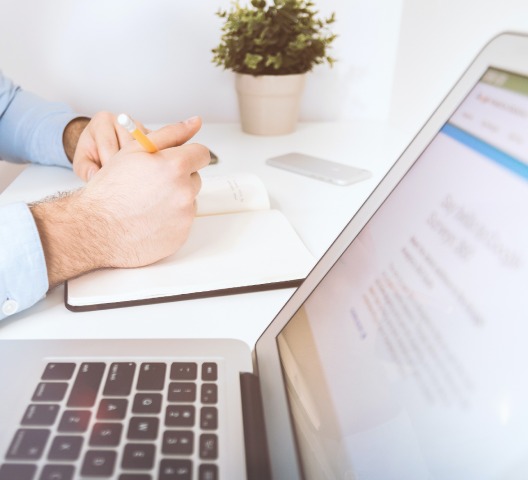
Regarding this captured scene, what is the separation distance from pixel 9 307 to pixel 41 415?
0.17 m

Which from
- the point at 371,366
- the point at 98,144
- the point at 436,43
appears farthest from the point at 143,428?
the point at 436,43

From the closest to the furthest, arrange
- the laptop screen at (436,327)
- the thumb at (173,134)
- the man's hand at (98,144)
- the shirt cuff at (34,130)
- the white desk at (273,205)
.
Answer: the laptop screen at (436,327), the white desk at (273,205), the thumb at (173,134), the man's hand at (98,144), the shirt cuff at (34,130)

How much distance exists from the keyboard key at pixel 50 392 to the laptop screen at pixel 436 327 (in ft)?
0.50

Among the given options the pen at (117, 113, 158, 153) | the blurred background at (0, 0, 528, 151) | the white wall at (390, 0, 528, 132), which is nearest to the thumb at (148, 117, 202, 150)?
the pen at (117, 113, 158, 153)

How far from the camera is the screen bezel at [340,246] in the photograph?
0.90 ft

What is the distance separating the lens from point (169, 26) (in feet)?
3.53

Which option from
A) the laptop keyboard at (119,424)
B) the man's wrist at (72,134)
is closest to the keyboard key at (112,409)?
the laptop keyboard at (119,424)

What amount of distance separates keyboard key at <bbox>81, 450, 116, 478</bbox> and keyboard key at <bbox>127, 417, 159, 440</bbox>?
2 cm

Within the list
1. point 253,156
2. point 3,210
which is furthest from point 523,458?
point 253,156

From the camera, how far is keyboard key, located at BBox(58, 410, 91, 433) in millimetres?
291

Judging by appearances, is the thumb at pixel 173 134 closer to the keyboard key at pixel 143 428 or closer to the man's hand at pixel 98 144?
the man's hand at pixel 98 144

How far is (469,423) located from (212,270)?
0.32 m

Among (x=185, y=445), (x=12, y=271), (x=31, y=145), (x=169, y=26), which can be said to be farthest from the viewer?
(x=169, y=26)

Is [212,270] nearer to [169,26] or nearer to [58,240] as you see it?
[58,240]
